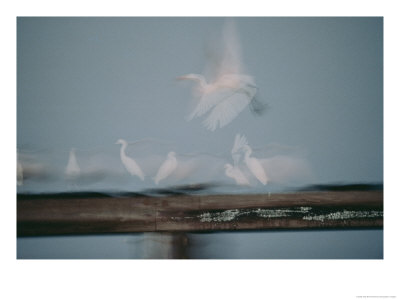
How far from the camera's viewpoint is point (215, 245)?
6.18 feet

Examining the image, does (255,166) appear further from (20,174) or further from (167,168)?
(20,174)

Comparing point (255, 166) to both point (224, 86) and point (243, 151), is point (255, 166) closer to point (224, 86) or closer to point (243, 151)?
point (243, 151)

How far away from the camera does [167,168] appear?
1.87 meters

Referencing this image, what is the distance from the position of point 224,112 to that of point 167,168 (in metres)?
0.44

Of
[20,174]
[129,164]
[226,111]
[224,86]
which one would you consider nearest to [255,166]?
[226,111]

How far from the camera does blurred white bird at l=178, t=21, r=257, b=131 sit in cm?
188

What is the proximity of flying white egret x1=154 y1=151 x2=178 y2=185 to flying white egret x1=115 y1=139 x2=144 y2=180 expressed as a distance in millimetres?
92

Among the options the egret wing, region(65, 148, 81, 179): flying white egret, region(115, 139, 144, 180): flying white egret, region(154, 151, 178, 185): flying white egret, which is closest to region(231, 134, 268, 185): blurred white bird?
the egret wing

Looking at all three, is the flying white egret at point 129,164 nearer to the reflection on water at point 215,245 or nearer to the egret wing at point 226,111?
the reflection on water at point 215,245

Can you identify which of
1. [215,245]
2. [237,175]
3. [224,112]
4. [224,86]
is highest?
[224,86]

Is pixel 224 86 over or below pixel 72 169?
over

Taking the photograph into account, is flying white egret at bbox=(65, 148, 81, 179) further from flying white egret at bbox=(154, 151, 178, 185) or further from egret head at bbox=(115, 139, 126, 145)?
flying white egret at bbox=(154, 151, 178, 185)
